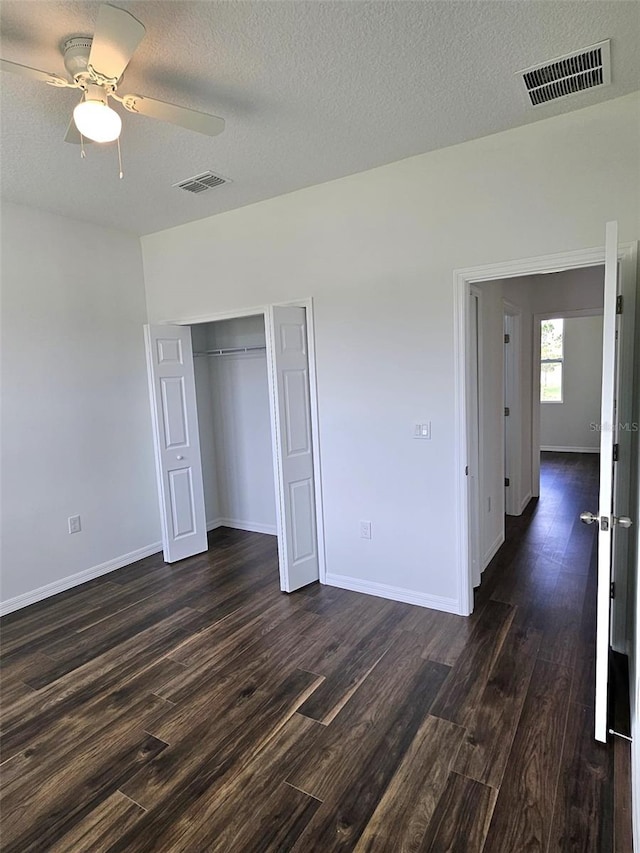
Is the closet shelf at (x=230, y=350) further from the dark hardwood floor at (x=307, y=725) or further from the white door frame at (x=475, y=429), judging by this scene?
the dark hardwood floor at (x=307, y=725)

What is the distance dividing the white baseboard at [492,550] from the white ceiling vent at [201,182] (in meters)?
3.48

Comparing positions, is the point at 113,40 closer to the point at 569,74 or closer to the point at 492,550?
the point at 569,74

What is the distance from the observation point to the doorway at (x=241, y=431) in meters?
3.53

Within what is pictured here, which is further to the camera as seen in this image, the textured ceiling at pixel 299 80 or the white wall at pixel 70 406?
the white wall at pixel 70 406

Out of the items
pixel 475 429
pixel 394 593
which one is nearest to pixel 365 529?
pixel 394 593

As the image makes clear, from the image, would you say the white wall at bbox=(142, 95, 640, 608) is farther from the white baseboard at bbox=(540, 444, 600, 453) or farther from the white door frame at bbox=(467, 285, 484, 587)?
the white baseboard at bbox=(540, 444, 600, 453)

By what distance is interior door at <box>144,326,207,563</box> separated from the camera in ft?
13.6

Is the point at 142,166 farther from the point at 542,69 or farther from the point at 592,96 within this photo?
the point at 592,96

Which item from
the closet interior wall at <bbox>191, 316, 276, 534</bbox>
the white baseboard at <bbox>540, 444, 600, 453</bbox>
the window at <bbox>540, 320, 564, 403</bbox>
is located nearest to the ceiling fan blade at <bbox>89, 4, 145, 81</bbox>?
the closet interior wall at <bbox>191, 316, 276, 534</bbox>

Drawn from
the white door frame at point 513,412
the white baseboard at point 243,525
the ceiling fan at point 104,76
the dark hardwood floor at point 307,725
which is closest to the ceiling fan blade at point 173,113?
the ceiling fan at point 104,76

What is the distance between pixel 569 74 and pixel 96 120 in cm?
208

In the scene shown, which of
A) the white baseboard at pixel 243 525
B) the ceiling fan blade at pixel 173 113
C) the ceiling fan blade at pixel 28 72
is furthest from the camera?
the white baseboard at pixel 243 525

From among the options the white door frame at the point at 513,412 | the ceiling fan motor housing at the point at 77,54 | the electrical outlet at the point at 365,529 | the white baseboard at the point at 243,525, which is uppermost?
the ceiling fan motor housing at the point at 77,54

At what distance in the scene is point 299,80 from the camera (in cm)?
212
